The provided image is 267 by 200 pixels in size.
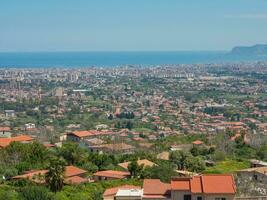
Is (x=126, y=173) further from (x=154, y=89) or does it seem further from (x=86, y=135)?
(x=154, y=89)

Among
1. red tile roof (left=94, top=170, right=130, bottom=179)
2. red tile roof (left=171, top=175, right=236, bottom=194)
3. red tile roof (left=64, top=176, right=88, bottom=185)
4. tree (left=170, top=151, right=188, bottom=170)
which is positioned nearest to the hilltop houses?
red tile roof (left=171, top=175, right=236, bottom=194)

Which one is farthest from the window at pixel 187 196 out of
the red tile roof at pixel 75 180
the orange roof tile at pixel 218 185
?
the red tile roof at pixel 75 180

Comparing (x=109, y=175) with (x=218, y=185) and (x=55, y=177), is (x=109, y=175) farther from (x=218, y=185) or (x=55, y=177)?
(x=218, y=185)

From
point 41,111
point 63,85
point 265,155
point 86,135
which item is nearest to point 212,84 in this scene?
point 63,85

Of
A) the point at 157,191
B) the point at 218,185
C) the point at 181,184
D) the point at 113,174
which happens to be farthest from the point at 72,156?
the point at 218,185

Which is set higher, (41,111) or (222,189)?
(222,189)
